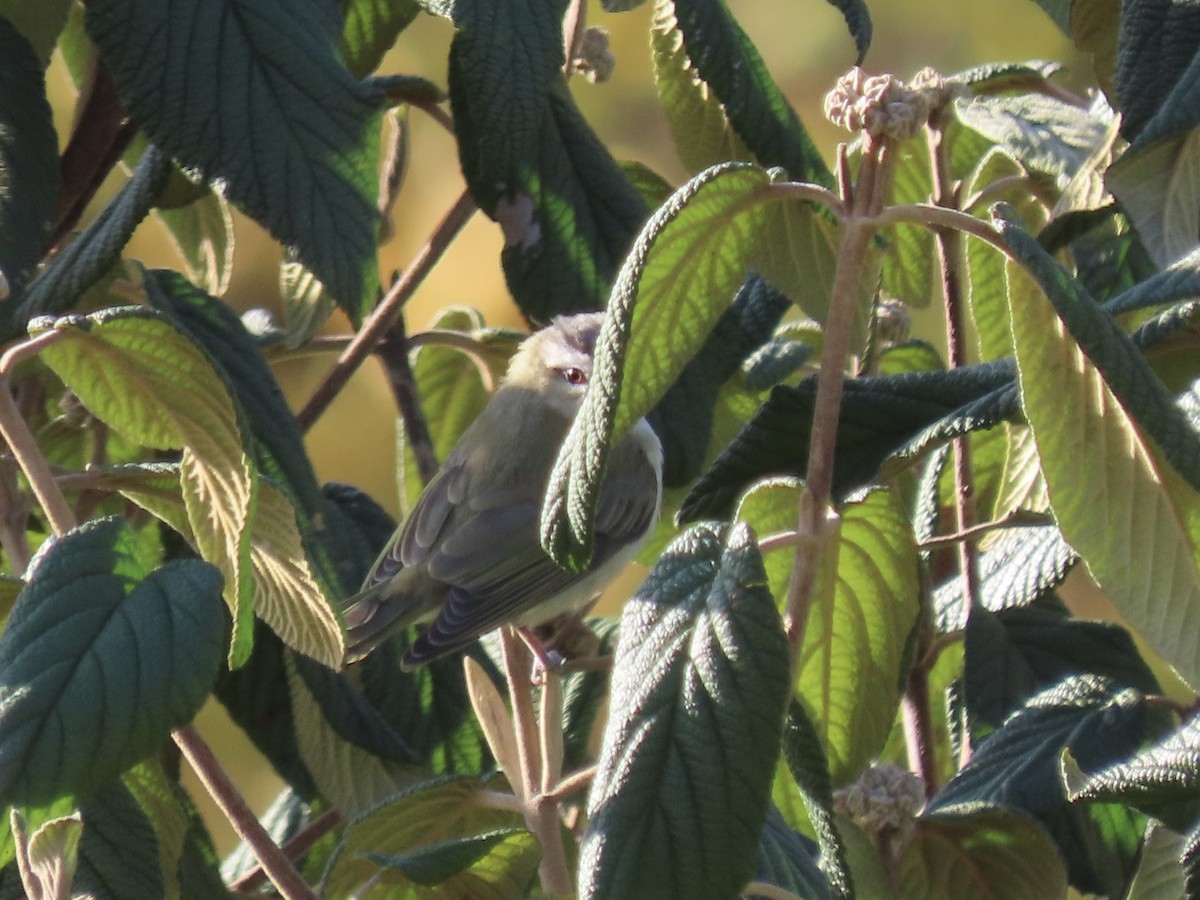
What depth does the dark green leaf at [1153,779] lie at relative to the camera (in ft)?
2.40

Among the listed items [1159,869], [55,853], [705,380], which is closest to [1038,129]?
[705,380]

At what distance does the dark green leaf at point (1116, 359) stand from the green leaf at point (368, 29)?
63 centimetres

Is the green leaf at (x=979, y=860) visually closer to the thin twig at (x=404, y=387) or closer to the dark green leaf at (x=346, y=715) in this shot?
the dark green leaf at (x=346, y=715)

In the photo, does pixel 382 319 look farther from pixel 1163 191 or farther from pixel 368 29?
pixel 1163 191

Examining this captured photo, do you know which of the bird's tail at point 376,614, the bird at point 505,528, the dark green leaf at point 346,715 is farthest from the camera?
the bird at point 505,528

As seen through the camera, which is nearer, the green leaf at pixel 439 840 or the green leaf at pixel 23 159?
the green leaf at pixel 439 840

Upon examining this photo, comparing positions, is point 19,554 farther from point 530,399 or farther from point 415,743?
point 530,399

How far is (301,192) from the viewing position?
2.88ft

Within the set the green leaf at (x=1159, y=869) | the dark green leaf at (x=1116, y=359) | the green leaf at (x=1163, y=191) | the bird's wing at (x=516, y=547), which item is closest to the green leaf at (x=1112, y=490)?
the dark green leaf at (x=1116, y=359)

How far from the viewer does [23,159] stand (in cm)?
97

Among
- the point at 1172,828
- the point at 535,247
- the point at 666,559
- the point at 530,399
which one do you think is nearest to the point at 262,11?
the point at 535,247

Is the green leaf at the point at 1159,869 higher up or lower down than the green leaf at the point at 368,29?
lower down

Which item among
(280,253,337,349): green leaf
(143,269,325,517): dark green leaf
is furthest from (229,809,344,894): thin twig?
(280,253,337,349): green leaf

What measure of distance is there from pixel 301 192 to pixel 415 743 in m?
0.46
